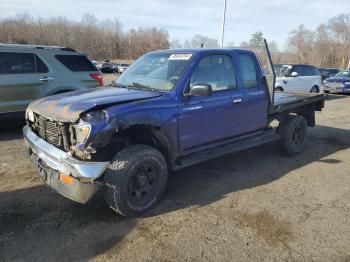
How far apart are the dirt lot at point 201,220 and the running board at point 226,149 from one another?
1.51 feet

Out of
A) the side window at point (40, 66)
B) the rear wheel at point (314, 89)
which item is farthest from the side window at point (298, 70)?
the side window at point (40, 66)

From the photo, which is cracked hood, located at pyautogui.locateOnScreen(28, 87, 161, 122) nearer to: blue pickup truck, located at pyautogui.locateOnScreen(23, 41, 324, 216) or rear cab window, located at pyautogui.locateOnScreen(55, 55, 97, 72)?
blue pickup truck, located at pyautogui.locateOnScreen(23, 41, 324, 216)

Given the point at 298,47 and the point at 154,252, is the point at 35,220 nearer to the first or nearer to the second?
the point at 154,252

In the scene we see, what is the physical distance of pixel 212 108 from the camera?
482cm

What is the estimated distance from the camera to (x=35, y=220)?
3902 millimetres

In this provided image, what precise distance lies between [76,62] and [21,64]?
126 centimetres

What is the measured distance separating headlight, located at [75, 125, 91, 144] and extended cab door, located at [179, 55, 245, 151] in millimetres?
1269

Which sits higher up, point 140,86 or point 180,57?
point 180,57

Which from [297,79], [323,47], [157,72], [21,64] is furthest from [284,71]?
[323,47]

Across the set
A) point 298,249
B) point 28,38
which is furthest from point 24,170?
point 28,38

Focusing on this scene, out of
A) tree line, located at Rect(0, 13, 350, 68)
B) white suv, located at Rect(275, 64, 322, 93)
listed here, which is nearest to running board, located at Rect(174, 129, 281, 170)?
white suv, located at Rect(275, 64, 322, 93)

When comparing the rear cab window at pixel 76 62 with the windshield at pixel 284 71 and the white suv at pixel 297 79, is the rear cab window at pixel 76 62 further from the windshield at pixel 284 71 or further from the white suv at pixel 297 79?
the windshield at pixel 284 71

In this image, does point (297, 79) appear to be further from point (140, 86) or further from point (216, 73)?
point (140, 86)

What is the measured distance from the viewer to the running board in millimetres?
4613
